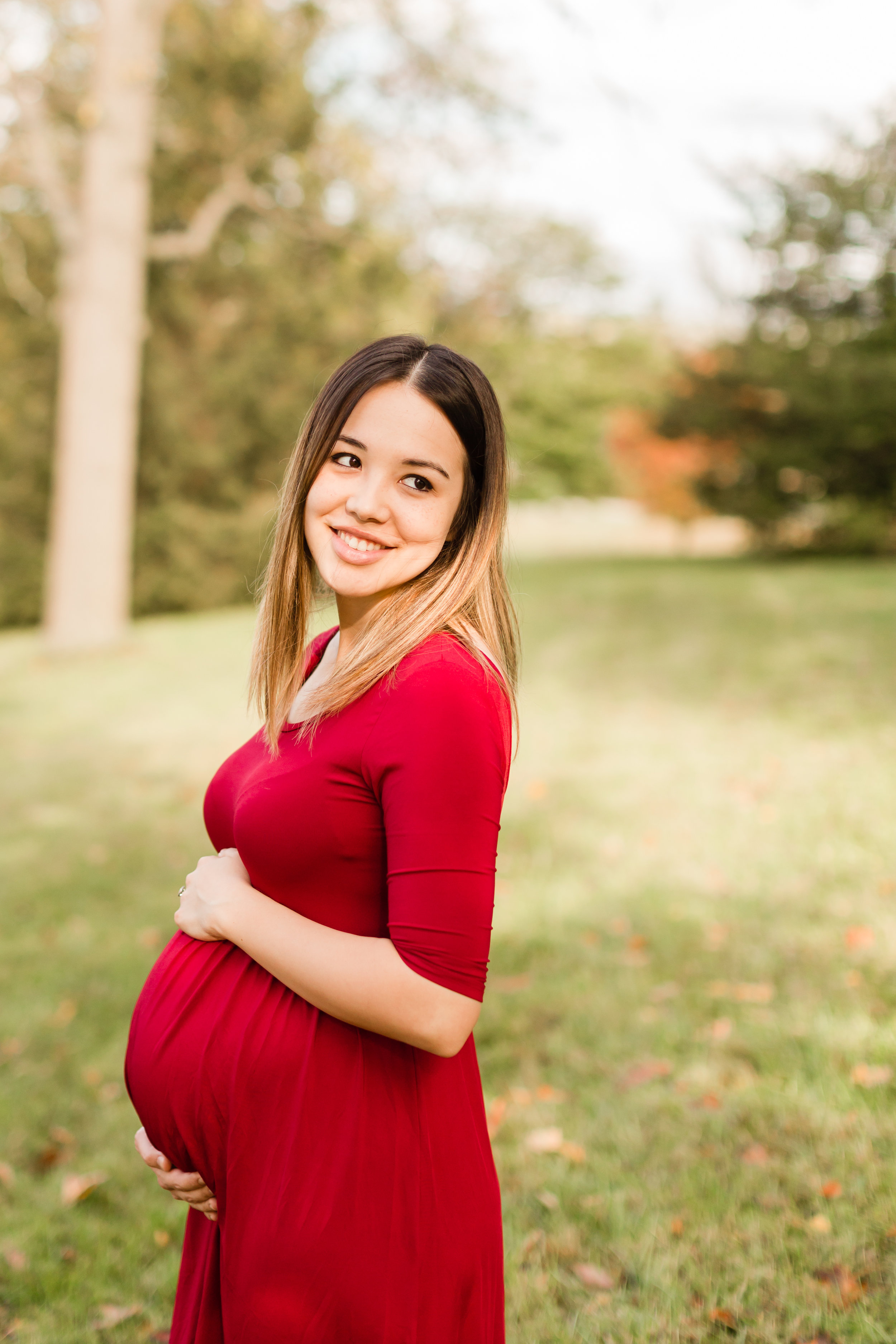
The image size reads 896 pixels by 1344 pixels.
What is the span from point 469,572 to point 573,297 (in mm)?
33808

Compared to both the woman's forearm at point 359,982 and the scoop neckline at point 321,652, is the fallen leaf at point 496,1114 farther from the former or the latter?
the woman's forearm at point 359,982

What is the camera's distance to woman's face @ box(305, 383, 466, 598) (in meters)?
1.56

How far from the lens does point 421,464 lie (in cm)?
156

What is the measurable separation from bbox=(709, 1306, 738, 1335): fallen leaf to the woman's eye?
215 cm

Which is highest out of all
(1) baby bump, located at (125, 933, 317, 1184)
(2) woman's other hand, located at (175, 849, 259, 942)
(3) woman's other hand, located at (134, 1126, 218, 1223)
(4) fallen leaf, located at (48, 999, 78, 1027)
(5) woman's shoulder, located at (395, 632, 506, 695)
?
(5) woman's shoulder, located at (395, 632, 506, 695)

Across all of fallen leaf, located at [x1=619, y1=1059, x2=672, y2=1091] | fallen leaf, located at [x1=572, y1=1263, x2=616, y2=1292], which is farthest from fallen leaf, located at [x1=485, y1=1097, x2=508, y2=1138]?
fallen leaf, located at [x1=572, y1=1263, x2=616, y2=1292]

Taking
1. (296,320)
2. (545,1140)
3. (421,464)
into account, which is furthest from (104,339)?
(421,464)

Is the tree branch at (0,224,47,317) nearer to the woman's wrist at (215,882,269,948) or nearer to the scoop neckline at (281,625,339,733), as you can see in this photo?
the scoop neckline at (281,625,339,733)

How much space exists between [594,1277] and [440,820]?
6.56 feet

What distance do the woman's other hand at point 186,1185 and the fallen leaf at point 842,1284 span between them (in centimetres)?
169

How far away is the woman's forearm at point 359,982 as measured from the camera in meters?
1.34

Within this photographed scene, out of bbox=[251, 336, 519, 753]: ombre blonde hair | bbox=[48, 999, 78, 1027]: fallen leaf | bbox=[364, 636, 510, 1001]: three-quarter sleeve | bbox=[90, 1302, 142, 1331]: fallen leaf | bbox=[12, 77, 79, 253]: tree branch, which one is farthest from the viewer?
bbox=[12, 77, 79, 253]: tree branch

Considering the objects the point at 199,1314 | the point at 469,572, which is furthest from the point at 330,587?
the point at 199,1314

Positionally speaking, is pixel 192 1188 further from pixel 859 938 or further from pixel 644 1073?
pixel 859 938
